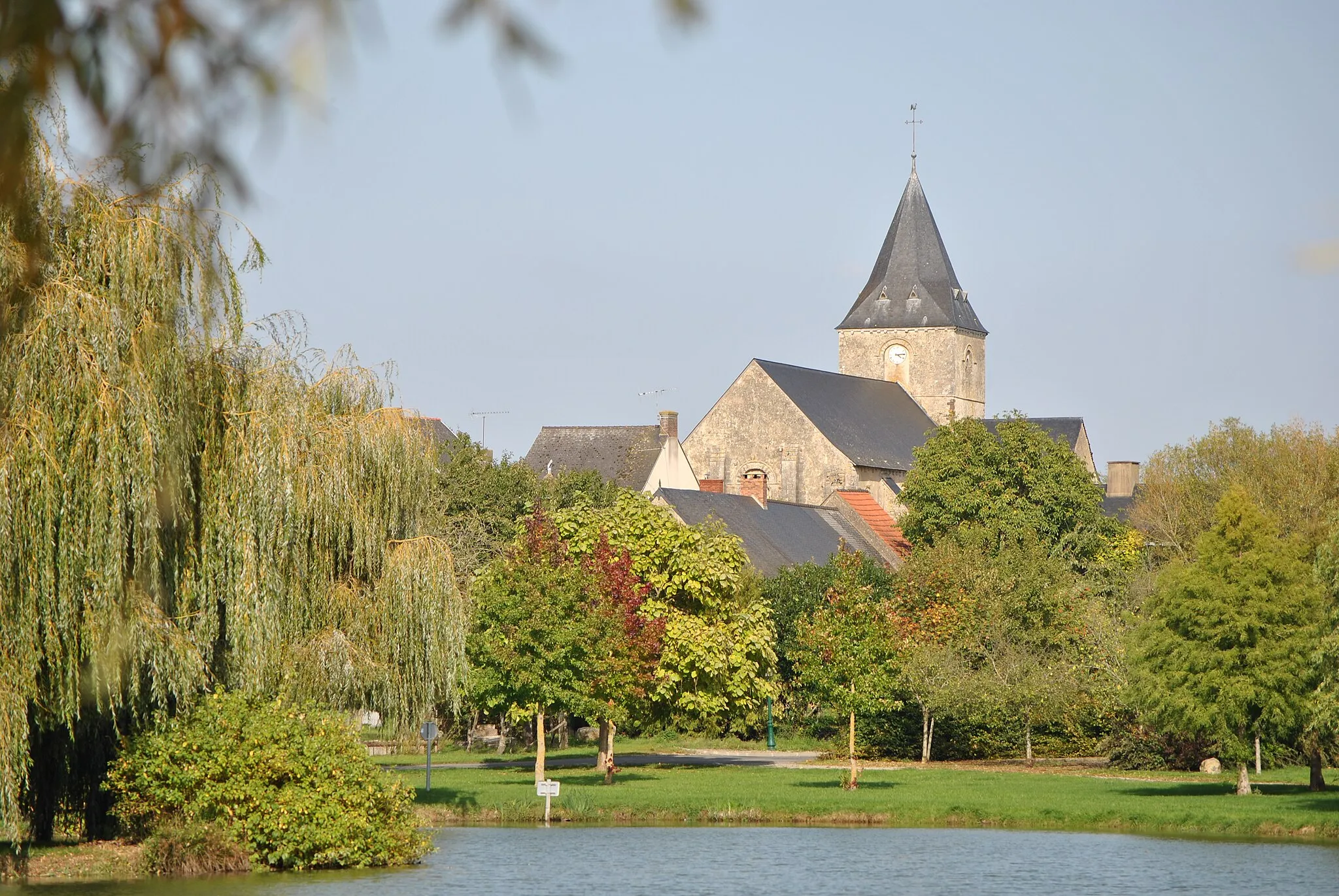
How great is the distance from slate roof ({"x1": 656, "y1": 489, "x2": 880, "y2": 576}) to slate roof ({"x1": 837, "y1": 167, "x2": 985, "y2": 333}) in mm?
28070

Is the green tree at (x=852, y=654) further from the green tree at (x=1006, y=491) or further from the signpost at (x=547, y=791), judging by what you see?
the green tree at (x=1006, y=491)

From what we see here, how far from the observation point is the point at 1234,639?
29.5 m

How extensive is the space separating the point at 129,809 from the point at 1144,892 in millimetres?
11798

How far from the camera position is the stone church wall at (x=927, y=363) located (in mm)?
90375

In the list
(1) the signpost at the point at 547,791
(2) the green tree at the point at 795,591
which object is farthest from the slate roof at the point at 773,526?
(1) the signpost at the point at 547,791

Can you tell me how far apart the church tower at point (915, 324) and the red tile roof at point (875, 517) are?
2132 centimetres

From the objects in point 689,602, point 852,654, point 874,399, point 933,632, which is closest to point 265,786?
point 852,654

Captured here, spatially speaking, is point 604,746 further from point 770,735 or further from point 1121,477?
point 1121,477

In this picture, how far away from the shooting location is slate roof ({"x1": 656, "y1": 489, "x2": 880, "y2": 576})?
54.8 metres

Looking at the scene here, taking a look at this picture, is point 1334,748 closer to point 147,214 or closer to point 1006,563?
point 1006,563

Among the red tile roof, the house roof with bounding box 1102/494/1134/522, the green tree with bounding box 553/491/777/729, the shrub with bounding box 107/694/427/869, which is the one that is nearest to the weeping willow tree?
the shrub with bounding box 107/694/427/869

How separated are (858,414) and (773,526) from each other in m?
21.3

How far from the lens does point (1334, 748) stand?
33250 millimetres

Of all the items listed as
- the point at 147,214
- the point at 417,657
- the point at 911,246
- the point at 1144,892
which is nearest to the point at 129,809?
the point at 417,657
